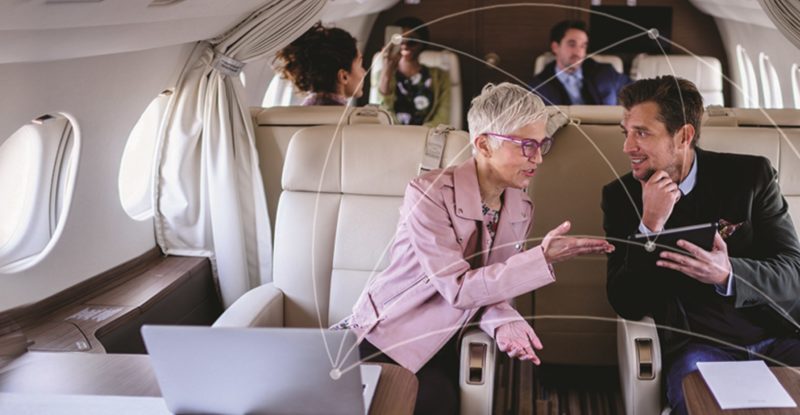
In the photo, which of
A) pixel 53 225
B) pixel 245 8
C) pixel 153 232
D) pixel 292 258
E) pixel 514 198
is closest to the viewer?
pixel 514 198

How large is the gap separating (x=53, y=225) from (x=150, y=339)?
1.73 m

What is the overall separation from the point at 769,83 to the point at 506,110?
477 cm

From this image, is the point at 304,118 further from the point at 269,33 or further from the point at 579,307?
the point at 579,307

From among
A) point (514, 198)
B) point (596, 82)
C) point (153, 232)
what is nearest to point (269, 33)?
point (153, 232)

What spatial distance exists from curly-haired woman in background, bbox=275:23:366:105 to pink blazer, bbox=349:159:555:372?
1517 millimetres

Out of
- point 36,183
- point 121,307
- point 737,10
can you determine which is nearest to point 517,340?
point 121,307

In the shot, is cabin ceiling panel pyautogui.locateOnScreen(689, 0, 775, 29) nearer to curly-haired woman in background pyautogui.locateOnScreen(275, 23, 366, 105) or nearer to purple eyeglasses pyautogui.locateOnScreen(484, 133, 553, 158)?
curly-haired woman in background pyautogui.locateOnScreen(275, 23, 366, 105)

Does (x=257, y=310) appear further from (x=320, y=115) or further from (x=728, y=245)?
(x=728, y=245)

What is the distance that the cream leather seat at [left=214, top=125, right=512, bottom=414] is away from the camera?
276 cm

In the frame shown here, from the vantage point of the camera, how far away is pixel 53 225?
9.81 feet

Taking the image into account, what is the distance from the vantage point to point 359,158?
2.79 metres

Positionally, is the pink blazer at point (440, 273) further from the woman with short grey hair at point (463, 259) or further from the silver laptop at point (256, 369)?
the silver laptop at point (256, 369)

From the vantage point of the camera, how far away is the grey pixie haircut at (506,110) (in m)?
2.31

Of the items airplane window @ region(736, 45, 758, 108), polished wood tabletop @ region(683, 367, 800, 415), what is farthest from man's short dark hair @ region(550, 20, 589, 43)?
polished wood tabletop @ region(683, 367, 800, 415)
